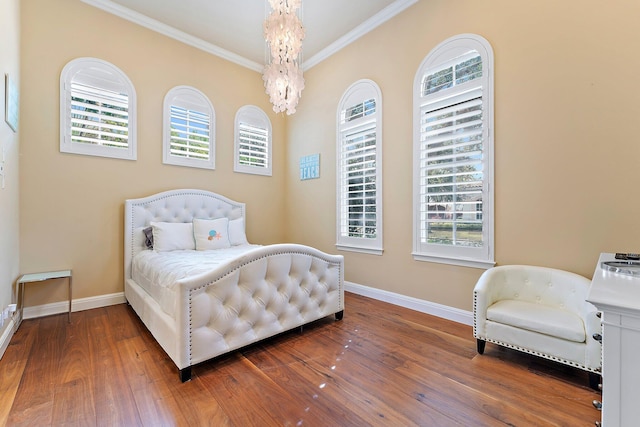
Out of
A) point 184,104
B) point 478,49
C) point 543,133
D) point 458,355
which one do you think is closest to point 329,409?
point 458,355

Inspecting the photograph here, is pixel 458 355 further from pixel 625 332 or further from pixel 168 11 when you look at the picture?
pixel 168 11

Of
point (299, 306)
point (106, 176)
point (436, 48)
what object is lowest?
point (299, 306)

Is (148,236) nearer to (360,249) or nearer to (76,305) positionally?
(76,305)

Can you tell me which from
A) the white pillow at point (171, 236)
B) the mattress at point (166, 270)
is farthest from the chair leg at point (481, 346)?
the white pillow at point (171, 236)

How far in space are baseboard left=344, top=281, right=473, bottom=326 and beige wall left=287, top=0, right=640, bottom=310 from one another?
0.21ft

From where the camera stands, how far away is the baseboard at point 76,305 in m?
2.83

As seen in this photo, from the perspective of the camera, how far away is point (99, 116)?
3.20 m

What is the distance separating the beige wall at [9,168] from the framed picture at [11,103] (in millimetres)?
45

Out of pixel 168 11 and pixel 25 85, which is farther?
pixel 168 11

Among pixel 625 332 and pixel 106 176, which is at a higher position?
pixel 106 176

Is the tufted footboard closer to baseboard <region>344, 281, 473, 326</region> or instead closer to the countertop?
baseboard <region>344, 281, 473, 326</region>

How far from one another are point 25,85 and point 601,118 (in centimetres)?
511

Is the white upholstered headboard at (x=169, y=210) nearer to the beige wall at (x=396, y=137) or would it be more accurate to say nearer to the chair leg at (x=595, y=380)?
the beige wall at (x=396, y=137)

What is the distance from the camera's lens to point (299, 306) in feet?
8.08
